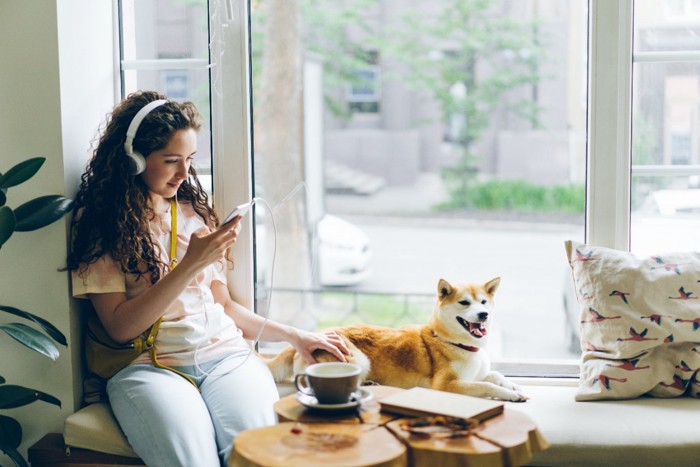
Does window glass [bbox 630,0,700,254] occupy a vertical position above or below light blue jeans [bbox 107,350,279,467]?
above

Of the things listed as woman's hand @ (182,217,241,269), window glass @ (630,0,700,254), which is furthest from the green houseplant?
window glass @ (630,0,700,254)

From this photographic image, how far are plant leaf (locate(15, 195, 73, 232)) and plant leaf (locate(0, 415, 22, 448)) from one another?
51cm

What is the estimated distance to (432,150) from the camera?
7.68 m

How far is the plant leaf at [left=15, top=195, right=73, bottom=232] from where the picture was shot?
5.92ft

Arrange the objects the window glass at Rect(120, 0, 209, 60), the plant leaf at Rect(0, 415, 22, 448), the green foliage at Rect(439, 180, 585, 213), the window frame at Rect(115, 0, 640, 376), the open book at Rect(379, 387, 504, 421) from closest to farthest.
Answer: the open book at Rect(379, 387, 504, 421)
the plant leaf at Rect(0, 415, 22, 448)
the window frame at Rect(115, 0, 640, 376)
the window glass at Rect(120, 0, 209, 60)
the green foliage at Rect(439, 180, 585, 213)

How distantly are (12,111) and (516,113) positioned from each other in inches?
→ 228

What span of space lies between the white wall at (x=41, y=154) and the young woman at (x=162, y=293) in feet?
0.26

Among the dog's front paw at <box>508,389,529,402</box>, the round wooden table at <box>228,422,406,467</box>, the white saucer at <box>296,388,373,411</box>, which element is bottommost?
the dog's front paw at <box>508,389,529,402</box>

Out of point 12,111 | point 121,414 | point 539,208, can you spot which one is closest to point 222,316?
point 121,414

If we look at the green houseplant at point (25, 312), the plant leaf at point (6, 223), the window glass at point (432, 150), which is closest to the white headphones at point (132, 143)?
the green houseplant at point (25, 312)

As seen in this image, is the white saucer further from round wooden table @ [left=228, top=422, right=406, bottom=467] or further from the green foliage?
the green foliage

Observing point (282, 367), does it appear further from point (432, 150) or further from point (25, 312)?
point (432, 150)

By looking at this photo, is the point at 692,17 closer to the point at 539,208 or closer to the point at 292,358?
the point at 292,358

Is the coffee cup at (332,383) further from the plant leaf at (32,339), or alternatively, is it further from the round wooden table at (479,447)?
the plant leaf at (32,339)
